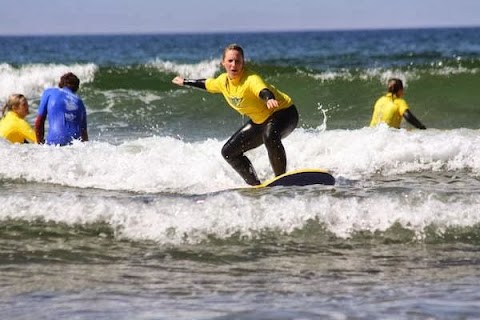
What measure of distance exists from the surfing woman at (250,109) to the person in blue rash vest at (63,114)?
219 centimetres

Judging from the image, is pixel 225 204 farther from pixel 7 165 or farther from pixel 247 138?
pixel 7 165

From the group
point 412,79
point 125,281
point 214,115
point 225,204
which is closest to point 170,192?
point 225,204

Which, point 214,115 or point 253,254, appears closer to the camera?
point 253,254

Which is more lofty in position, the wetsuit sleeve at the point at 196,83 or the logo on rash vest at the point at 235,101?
the wetsuit sleeve at the point at 196,83

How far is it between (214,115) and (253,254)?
12.6 metres

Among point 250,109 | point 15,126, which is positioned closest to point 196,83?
point 250,109

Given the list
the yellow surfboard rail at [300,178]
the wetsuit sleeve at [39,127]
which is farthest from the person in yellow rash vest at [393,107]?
the wetsuit sleeve at [39,127]

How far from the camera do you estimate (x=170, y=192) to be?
32.2 ft

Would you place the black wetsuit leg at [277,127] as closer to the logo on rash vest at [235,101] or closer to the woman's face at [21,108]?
the logo on rash vest at [235,101]

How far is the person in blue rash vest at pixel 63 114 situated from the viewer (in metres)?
10.4

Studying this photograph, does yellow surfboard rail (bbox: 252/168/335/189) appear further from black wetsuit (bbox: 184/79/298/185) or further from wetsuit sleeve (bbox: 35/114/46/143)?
wetsuit sleeve (bbox: 35/114/46/143)

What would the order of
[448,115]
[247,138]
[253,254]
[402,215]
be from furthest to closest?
[448,115]
[247,138]
[402,215]
[253,254]

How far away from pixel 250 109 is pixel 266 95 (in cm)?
56

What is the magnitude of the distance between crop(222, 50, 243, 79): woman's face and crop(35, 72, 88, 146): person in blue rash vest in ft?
8.88
